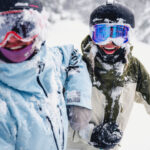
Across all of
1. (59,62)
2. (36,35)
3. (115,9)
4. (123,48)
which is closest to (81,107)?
Result: (59,62)

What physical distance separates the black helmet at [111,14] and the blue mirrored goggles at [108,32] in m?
0.05

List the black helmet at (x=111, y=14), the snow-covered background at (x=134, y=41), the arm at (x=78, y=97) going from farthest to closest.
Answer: the snow-covered background at (x=134, y=41), the black helmet at (x=111, y=14), the arm at (x=78, y=97)

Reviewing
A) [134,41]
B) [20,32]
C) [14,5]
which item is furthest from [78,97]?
[134,41]

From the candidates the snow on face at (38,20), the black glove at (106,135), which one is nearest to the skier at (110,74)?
the black glove at (106,135)

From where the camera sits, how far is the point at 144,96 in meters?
2.13

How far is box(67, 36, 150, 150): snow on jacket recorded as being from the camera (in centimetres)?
193

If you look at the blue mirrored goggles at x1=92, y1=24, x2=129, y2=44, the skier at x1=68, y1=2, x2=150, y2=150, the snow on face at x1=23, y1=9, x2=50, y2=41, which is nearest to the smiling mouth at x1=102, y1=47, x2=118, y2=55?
the skier at x1=68, y1=2, x2=150, y2=150

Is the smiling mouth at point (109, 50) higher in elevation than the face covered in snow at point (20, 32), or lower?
lower

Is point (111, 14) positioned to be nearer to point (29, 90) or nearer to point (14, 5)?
point (14, 5)

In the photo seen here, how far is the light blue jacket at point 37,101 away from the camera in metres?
1.28

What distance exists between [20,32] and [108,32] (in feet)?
2.90

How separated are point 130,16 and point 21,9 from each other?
1.11 m

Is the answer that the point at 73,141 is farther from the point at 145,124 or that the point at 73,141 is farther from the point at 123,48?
the point at 145,124

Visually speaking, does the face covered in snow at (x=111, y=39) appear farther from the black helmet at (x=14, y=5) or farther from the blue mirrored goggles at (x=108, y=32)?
the black helmet at (x=14, y=5)
